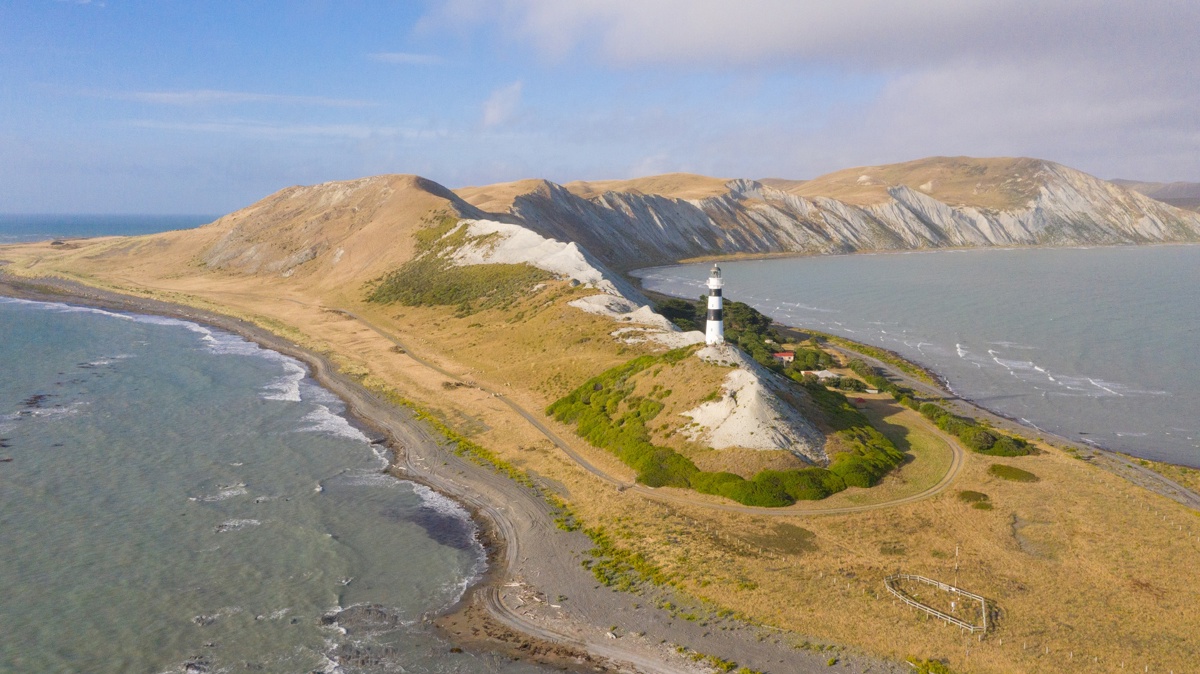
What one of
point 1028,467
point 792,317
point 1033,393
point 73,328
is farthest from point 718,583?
point 73,328

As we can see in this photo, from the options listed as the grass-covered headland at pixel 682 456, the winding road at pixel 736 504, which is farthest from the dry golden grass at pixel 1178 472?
the grass-covered headland at pixel 682 456

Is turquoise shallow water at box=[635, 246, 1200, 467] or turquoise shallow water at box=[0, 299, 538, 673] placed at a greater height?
turquoise shallow water at box=[635, 246, 1200, 467]

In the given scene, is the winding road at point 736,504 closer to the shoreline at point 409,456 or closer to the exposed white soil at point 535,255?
the shoreline at point 409,456

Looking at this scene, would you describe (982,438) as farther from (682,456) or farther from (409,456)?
(409,456)

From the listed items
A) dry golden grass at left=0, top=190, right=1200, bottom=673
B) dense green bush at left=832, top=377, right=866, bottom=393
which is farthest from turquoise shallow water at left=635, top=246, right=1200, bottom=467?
dry golden grass at left=0, top=190, right=1200, bottom=673

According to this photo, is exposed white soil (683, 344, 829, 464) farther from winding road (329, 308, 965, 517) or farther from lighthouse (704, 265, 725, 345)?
lighthouse (704, 265, 725, 345)

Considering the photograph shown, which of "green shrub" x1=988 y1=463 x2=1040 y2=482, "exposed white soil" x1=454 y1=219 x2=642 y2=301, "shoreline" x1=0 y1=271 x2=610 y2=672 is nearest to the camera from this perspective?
"shoreline" x1=0 y1=271 x2=610 y2=672
